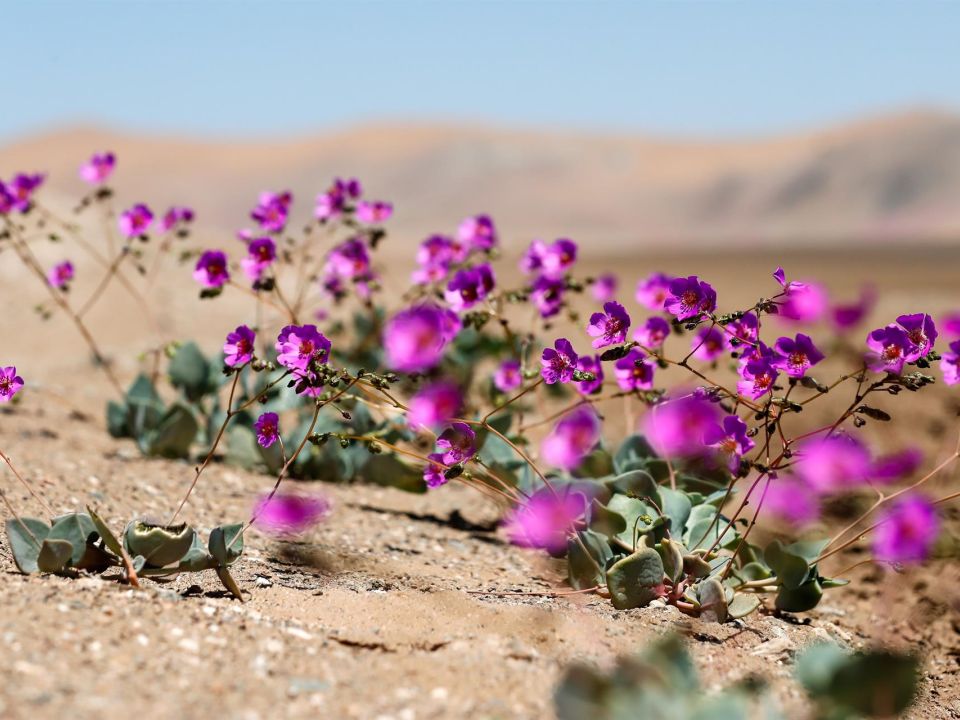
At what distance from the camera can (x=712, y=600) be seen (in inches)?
108

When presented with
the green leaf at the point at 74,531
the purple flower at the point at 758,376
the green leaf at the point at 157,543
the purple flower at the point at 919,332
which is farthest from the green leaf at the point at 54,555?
the purple flower at the point at 919,332

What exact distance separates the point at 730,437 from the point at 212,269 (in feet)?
5.93

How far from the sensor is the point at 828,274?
52.1 ft

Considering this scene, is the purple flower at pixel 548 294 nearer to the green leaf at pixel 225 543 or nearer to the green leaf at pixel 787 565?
the green leaf at pixel 787 565

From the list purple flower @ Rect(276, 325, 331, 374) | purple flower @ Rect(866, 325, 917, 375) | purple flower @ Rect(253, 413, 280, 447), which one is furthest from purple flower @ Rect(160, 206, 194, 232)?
purple flower @ Rect(866, 325, 917, 375)

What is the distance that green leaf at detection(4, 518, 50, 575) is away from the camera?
254 centimetres

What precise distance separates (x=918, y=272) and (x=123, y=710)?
1616cm

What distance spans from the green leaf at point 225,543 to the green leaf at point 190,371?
1.83m

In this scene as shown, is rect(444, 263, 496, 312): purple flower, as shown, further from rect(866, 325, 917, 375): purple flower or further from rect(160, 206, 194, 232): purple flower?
rect(160, 206, 194, 232): purple flower

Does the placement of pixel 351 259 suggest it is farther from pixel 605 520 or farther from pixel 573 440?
pixel 605 520

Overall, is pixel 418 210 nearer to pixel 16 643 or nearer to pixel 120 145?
pixel 120 145

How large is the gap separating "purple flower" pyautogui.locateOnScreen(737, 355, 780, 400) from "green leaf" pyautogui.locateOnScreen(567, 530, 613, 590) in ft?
1.80

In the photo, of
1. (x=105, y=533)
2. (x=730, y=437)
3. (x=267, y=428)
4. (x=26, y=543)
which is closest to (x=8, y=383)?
(x=26, y=543)

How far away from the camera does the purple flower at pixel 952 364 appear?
9.00 ft
